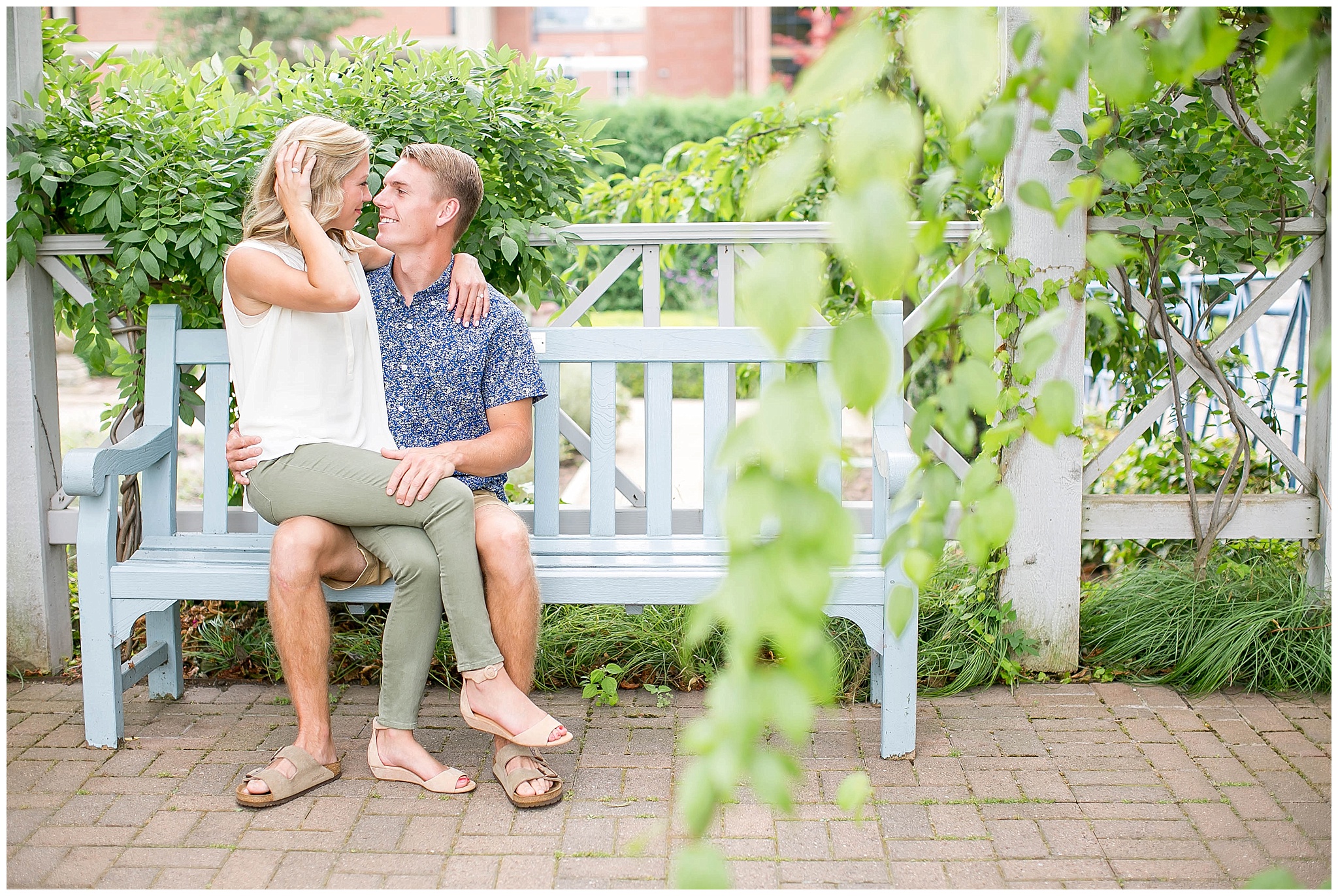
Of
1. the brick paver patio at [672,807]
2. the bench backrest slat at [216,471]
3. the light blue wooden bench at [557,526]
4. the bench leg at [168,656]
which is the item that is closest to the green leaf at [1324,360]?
the brick paver patio at [672,807]

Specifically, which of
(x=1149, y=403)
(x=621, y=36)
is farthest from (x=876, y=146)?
(x=621, y=36)

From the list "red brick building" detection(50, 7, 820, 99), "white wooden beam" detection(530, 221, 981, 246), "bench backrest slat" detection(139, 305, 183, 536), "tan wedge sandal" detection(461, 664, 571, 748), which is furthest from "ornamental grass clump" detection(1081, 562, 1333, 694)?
"red brick building" detection(50, 7, 820, 99)

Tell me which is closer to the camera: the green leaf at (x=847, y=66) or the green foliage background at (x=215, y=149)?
the green leaf at (x=847, y=66)

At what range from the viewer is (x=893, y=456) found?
8.49 feet

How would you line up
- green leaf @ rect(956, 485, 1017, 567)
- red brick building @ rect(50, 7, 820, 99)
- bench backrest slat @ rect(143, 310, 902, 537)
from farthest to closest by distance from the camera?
red brick building @ rect(50, 7, 820, 99) < bench backrest slat @ rect(143, 310, 902, 537) < green leaf @ rect(956, 485, 1017, 567)

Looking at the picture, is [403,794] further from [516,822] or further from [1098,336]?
[1098,336]

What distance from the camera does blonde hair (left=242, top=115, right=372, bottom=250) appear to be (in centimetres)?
253

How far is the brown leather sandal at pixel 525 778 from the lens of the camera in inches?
91.4

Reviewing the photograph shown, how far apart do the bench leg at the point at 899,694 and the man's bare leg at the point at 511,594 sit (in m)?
0.79

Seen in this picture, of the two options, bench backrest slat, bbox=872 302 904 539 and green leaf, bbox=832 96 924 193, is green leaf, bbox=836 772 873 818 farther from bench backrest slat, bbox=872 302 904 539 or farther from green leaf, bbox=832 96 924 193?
bench backrest slat, bbox=872 302 904 539

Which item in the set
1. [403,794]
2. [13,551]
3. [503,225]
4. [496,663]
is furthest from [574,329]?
[13,551]

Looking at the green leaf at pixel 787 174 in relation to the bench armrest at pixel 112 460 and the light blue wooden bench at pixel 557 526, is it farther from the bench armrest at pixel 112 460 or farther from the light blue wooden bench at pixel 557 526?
the bench armrest at pixel 112 460

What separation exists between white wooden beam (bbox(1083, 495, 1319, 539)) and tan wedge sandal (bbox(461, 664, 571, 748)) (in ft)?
5.37

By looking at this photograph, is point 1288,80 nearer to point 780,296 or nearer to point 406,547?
point 780,296
